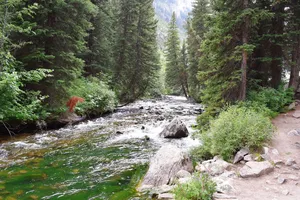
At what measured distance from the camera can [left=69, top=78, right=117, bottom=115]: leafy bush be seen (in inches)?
640

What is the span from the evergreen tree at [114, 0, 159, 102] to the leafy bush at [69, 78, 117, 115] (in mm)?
4988

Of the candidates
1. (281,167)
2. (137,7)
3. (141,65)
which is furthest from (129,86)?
(281,167)

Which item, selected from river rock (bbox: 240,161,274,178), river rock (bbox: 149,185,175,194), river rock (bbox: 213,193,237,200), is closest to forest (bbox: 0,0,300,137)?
river rock (bbox: 240,161,274,178)

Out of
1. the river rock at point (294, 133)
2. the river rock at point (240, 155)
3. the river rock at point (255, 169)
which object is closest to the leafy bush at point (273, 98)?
the river rock at point (294, 133)

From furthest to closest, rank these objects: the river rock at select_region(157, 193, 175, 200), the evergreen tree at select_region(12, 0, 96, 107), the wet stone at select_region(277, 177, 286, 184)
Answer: the evergreen tree at select_region(12, 0, 96, 107)
the wet stone at select_region(277, 177, 286, 184)
the river rock at select_region(157, 193, 175, 200)

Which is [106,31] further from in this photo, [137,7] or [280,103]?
[280,103]

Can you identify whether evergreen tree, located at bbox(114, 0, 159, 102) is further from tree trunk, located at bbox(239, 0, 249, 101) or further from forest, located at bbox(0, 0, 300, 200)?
tree trunk, located at bbox(239, 0, 249, 101)

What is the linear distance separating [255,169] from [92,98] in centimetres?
1382

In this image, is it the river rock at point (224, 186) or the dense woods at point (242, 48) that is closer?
the river rock at point (224, 186)

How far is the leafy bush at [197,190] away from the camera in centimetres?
449

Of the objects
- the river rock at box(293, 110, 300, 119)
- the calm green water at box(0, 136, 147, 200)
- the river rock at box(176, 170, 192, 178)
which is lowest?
the calm green water at box(0, 136, 147, 200)

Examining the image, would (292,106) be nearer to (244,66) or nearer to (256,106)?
(256,106)

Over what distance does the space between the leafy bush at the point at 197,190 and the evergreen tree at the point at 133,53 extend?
1999cm

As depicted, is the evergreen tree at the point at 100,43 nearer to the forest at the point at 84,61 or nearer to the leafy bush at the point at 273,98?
the forest at the point at 84,61
